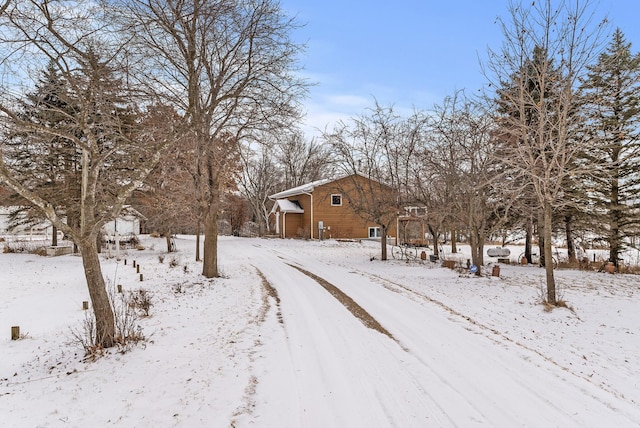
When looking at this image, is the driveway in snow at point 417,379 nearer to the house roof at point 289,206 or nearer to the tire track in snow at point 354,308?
the tire track in snow at point 354,308

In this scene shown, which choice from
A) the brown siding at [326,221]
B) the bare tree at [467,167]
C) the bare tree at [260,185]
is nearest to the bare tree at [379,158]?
the bare tree at [467,167]

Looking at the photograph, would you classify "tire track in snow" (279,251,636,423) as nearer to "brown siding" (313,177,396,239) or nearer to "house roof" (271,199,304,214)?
"brown siding" (313,177,396,239)

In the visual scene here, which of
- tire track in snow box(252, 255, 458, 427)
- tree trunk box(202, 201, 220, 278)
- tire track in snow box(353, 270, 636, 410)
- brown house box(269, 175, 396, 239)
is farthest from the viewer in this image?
brown house box(269, 175, 396, 239)

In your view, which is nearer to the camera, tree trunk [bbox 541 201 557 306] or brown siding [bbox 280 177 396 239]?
tree trunk [bbox 541 201 557 306]

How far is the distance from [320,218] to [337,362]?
26.6 m

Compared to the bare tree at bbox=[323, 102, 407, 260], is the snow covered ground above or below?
below

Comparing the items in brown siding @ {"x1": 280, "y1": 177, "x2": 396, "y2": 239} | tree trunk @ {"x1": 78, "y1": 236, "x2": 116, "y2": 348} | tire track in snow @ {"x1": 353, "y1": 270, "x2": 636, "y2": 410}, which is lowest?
tire track in snow @ {"x1": 353, "y1": 270, "x2": 636, "y2": 410}

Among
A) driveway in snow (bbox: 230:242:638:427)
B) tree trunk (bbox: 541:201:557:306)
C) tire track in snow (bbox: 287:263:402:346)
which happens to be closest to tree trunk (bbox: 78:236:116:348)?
driveway in snow (bbox: 230:242:638:427)

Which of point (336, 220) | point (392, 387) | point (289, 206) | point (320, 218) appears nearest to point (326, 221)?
point (320, 218)

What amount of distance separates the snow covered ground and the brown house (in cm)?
2080

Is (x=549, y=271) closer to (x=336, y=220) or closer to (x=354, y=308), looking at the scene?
(x=354, y=308)

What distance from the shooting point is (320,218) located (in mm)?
A: 31688

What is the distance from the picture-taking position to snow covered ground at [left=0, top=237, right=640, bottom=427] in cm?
387

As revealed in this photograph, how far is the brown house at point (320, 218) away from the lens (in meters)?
31.4
